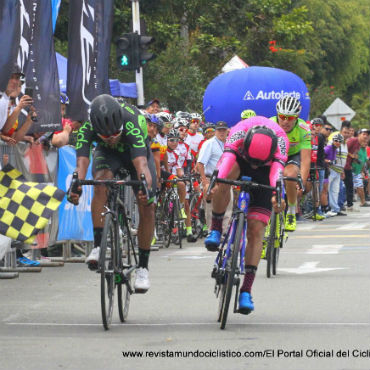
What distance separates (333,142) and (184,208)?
9514mm

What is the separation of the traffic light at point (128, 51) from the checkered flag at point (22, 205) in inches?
357

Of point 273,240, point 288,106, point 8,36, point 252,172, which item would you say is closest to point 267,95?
point 288,106

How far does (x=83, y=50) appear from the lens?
54.2 feet

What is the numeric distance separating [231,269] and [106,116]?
154 centimetres

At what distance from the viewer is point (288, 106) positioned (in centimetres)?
1417

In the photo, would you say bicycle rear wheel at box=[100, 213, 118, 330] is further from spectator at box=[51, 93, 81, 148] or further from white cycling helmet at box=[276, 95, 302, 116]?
spectator at box=[51, 93, 81, 148]

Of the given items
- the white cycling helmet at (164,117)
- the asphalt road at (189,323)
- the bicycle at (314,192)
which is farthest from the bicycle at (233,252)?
the bicycle at (314,192)

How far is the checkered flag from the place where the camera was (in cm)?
1270

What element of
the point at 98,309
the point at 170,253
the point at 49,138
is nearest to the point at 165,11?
the point at 170,253

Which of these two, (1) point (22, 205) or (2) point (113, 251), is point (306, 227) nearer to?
(1) point (22, 205)

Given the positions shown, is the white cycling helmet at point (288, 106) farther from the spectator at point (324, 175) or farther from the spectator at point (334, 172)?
the spectator at point (334, 172)

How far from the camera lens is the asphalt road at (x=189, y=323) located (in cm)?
784

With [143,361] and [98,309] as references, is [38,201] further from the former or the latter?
[143,361]

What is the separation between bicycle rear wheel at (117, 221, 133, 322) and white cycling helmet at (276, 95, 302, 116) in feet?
15.0
